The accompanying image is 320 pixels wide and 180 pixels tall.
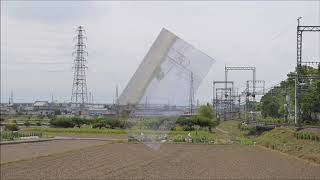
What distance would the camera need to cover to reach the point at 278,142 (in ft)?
144

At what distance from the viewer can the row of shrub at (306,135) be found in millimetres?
34606

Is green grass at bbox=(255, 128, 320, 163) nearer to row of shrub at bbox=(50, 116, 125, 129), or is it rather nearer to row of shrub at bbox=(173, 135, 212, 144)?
row of shrub at bbox=(173, 135, 212, 144)

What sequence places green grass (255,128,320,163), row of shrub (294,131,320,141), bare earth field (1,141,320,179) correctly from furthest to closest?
1. row of shrub (294,131,320,141)
2. green grass (255,128,320,163)
3. bare earth field (1,141,320,179)

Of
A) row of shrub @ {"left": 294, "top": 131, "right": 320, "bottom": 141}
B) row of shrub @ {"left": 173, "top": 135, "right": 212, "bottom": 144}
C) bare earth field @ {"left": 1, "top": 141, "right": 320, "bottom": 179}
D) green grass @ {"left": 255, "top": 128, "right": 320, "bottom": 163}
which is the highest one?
row of shrub @ {"left": 294, "top": 131, "right": 320, "bottom": 141}

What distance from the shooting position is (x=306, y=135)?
120 ft

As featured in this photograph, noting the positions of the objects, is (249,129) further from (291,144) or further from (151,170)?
(151,170)

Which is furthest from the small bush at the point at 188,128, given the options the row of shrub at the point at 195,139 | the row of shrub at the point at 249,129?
the row of shrub at the point at 195,139

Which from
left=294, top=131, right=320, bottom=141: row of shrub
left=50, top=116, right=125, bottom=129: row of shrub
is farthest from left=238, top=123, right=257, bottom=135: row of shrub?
left=50, top=116, right=125, bottom=129: row of shrub

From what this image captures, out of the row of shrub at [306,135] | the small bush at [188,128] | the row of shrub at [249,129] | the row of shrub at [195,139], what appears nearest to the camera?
the row of shrub at [306,135]

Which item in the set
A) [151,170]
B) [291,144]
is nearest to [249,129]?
[291,144]

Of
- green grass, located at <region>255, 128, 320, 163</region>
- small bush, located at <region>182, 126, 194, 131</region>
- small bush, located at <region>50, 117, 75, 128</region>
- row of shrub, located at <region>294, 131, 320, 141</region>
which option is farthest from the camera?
small bush, located at <region>50, 117, 75, 128</region>

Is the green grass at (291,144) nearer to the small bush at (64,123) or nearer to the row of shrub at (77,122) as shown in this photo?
the row of shrub at (77,122)

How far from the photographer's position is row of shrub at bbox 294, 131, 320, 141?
114 feet

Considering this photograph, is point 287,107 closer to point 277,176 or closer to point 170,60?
point 277,176
